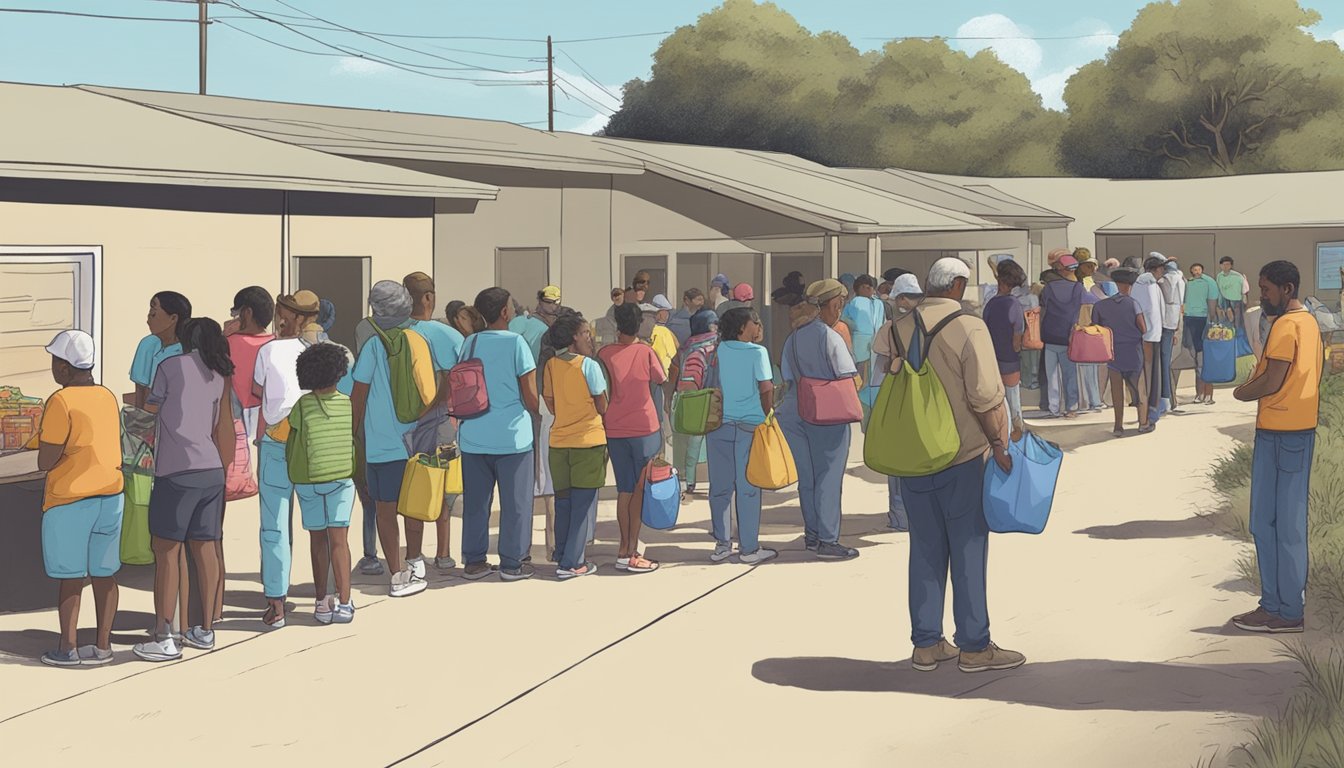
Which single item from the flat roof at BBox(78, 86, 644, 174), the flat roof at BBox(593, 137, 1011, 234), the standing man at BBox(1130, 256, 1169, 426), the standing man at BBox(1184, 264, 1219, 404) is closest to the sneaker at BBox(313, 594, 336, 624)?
the standing man at BBox(1130, 256, 1169, 426)

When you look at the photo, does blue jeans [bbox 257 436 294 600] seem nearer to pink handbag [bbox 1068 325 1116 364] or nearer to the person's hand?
the person's hand

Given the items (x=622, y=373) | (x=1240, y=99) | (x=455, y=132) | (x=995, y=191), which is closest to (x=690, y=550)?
(x=622, y=373)

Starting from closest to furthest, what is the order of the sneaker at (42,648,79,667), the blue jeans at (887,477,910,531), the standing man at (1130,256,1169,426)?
the sneaker at (42,648,79,667), the blue jeans at (887,477,910,531), the standing man at (1130,256,1169,426)

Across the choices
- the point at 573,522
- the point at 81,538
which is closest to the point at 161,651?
the point at 81,538

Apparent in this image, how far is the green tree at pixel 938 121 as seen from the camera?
243 feet

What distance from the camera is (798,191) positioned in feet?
77.1

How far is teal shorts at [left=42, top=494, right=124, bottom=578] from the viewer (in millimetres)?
7406

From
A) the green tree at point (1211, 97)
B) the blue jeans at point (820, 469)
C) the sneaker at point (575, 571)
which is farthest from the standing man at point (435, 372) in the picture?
the green tree at point (1211, 97)

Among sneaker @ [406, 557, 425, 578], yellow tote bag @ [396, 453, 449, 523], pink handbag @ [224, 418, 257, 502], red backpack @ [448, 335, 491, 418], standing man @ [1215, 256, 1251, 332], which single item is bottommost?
sneaker @ [406, 557, 425, 578]

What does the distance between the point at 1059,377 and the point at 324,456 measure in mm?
12270

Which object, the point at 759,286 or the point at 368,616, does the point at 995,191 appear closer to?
the point at 759,286

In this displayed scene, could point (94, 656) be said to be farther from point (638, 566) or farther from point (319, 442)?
point (638, 566)

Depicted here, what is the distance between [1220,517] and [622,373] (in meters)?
4.99

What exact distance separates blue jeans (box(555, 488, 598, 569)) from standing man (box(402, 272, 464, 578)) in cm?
74
